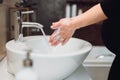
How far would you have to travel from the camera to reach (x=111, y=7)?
880mm

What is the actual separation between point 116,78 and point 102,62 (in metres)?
0.90

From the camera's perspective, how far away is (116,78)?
3.40 feet

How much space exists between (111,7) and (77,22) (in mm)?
175

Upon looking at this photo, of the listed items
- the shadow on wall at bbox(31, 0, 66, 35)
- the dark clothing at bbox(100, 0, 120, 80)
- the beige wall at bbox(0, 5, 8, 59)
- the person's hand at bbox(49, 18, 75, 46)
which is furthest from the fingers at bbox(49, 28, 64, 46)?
the shadow on wall at bbox(31, 0, 66, 35)

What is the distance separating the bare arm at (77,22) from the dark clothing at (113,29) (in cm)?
4

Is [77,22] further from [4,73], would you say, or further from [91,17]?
[4,73]

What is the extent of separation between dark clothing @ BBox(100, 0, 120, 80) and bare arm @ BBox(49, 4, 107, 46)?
4 cm

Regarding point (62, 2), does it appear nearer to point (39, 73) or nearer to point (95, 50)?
point (95, 50)

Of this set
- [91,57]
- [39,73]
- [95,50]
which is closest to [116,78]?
[39,73]

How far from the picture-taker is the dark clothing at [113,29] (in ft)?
2.89

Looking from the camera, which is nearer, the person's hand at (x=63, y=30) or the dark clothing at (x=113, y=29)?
the dark clothing at (x=113, y=29)

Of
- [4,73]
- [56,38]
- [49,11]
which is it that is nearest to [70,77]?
[56,38]

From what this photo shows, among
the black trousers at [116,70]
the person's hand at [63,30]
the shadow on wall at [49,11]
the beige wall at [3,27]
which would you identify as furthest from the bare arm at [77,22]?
the shadow on wall at [49,11]

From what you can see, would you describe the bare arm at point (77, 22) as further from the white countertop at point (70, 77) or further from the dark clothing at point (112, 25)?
the white countertop at point (70, 77)
